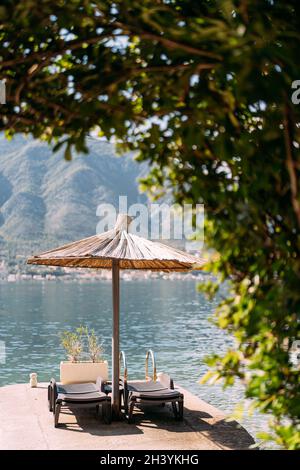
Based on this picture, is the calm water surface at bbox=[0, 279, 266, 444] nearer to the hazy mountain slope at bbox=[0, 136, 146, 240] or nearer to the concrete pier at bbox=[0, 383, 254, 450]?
the concrete pier at bbox=[0, 383, 254, 450]

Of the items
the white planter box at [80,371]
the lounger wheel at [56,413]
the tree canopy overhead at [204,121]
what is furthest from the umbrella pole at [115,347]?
the tree canopy overhead at [204,121]

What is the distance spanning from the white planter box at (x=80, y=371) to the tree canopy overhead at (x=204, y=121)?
660cm

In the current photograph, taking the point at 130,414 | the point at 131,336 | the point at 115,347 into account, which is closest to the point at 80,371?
the point at 115,347

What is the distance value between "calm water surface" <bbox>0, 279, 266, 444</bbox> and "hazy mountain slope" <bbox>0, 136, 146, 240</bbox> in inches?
823

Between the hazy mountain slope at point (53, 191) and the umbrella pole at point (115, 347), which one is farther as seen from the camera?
the hazy mountain slope at point (53, 191)

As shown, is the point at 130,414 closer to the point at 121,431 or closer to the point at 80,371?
the point at 121,431

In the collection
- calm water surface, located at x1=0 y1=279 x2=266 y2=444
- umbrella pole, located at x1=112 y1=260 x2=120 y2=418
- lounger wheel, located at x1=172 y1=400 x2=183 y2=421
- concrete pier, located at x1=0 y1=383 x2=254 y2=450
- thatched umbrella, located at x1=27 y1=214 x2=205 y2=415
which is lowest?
calm water surface, located at x1=0 y1=279 x2=266 y2=444

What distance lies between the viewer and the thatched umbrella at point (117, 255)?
661cm

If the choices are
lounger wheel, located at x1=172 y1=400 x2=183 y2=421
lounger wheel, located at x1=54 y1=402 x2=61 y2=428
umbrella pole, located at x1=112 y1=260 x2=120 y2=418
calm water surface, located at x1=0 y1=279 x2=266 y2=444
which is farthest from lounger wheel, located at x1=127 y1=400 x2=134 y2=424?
calm water surface, located at x1=0 y1=279 x2=266 y2=444

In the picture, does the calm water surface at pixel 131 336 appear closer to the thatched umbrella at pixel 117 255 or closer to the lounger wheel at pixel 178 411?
the thatched umbrella at pixel 117 255

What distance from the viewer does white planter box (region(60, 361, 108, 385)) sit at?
28.9 feet

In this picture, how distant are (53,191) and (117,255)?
350 feet

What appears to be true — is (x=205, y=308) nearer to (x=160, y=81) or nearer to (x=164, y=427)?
(x=164, y=427)
